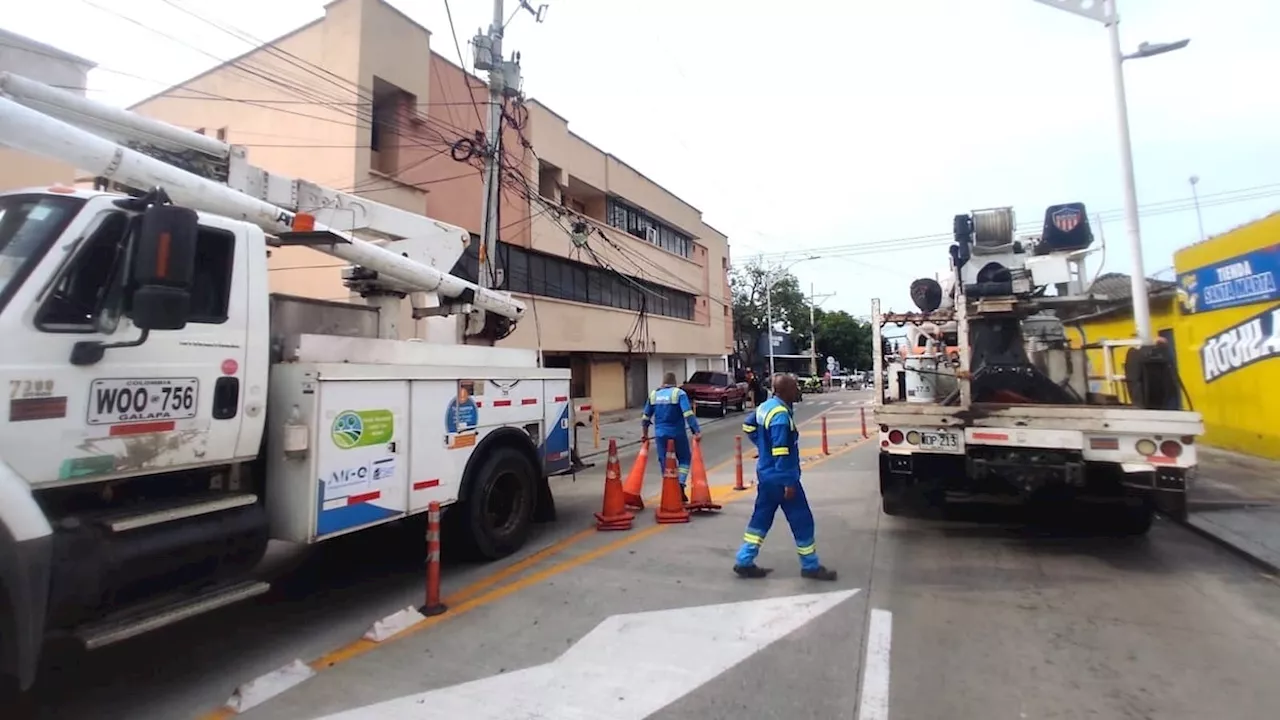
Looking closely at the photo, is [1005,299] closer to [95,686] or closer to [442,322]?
[442,322]

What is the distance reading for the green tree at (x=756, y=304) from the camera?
1937 inches

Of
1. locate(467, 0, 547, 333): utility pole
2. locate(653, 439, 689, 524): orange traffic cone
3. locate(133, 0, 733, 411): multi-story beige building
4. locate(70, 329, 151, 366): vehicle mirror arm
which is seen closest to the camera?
locate(70, 329, 151, 366): vehicle mirror arm

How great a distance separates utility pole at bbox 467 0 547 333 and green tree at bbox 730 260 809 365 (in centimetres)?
3626

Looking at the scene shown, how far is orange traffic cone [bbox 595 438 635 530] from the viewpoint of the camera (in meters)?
7.11

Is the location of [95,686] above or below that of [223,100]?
below

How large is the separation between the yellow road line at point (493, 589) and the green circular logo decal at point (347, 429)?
128 cm

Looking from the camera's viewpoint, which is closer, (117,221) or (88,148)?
(117,221)

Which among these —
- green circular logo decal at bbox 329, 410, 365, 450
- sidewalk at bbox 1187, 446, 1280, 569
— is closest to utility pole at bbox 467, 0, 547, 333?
green circular logo decal at bbox 329, 410, 365, 450

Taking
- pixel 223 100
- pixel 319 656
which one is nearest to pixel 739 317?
pixel 223 100

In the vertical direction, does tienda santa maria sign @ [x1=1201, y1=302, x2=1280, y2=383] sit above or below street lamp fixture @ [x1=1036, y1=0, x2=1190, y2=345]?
below

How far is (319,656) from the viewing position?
4000 millimetres

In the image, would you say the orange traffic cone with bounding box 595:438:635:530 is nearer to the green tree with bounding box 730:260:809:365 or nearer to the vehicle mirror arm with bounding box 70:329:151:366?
the vehicle mirror arm with bounding box 70:329:151:366

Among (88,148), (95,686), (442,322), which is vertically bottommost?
(95,686)

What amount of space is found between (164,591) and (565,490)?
647 centimetres
